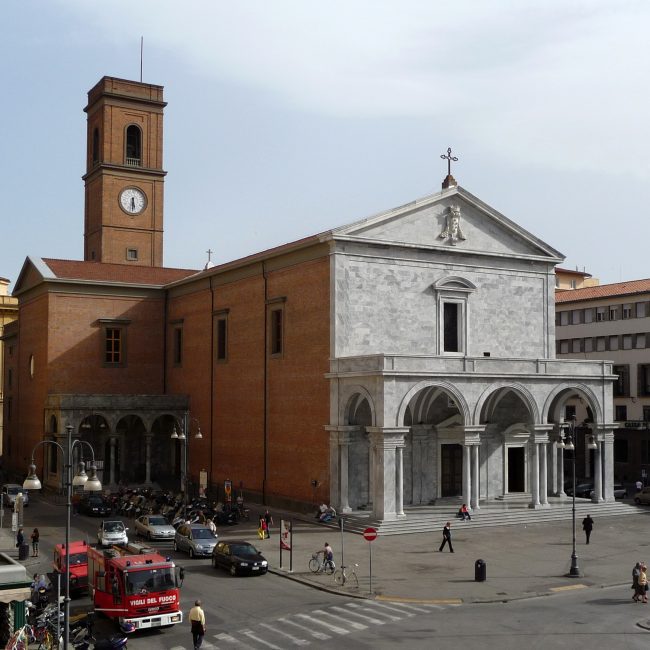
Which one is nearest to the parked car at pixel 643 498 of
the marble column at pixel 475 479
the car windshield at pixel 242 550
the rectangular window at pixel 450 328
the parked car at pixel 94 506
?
the marble column at pixel 475 479

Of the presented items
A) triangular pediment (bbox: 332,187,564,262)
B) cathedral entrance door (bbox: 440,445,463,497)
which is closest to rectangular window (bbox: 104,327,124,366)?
triangular pediment (bbox: 332,187,564,262)

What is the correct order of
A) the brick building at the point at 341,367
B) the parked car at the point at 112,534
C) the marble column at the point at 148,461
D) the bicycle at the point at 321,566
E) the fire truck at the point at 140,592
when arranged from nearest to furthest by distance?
1. the fire truck at the point at 140,592
2. the bicycle at the point at 321,566
3. the parked car at the point at 112,534
4. the brick building at the point at 341,367
5. the marble column at the point at 148,461

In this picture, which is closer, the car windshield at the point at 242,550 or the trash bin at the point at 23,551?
the car windshield at the point at 242,550

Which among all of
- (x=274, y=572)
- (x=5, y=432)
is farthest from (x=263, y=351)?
(x=5, y=432)

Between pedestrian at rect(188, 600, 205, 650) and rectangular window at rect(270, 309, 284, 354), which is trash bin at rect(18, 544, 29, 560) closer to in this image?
pedestrian at rect(188, 600, 205, 650)

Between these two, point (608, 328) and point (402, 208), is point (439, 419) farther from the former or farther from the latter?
point (608, 328)

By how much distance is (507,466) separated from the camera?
4903cm

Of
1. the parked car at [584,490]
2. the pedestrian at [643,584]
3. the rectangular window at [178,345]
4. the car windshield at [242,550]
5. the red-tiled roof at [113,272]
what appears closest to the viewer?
the pedestrian at [643,584]

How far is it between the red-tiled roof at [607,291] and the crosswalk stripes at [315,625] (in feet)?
147

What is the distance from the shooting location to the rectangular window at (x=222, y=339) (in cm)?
5500

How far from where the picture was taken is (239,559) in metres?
31.5

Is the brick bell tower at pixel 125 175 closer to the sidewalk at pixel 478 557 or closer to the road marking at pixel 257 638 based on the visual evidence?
the sidewalk at pixel 478 557

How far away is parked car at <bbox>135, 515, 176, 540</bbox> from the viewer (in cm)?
3909

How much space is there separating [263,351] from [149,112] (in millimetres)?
30015
